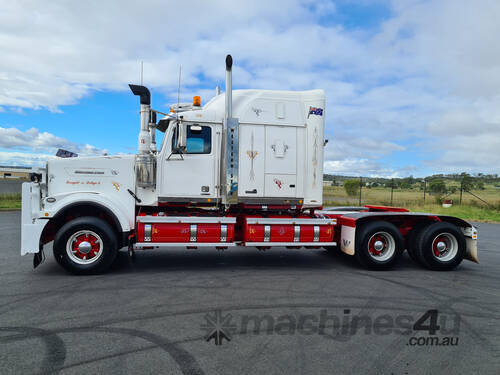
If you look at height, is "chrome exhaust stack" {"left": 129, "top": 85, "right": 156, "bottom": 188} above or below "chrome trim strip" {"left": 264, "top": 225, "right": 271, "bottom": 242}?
above

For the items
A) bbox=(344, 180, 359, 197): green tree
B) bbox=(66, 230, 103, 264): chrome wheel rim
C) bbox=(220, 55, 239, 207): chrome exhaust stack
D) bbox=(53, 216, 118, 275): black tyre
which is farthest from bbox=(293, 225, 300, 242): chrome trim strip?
bbox=(344, 180, 359, 197): green tree

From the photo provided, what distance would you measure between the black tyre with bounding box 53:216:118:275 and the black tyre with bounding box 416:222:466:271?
6.17 meters

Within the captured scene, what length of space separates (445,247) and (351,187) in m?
23.9

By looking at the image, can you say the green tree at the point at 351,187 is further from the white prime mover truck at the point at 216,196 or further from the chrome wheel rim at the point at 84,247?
the chrome wheel rim at the point at 84,247

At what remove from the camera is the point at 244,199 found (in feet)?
22.4

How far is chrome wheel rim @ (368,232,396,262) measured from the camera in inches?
275

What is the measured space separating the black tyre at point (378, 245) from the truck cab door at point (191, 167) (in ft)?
10.4

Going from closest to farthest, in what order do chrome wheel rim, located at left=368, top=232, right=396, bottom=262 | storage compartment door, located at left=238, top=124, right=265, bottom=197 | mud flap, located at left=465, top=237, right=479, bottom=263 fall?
storage compartment door, located at left=238, top=124, right=265, bottom=197, chrome wheel rim, located at left=368, top=232, right=396, bottom=262, mud flap, located at left=465, top=237, right=479, bottom=263

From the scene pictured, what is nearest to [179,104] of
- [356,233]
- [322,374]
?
[356,233]

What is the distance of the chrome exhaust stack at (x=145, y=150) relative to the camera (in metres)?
6.50

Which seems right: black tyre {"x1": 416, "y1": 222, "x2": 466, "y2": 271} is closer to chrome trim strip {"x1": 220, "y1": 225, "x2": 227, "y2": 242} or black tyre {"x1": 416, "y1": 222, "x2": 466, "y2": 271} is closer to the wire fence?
chrome trim strip {"x1": 220, "y1": 225, "x2": 227, "y2": 242}

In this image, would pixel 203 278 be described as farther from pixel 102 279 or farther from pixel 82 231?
pixel 82 231

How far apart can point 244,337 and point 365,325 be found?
1.52 m

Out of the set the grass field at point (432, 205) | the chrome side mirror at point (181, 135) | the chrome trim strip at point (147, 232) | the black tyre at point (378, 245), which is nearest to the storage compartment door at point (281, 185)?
the black tyre at point (378, 245)
